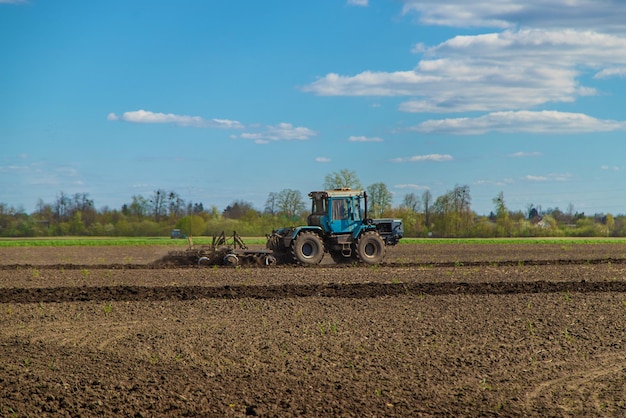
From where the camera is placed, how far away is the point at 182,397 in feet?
33.0

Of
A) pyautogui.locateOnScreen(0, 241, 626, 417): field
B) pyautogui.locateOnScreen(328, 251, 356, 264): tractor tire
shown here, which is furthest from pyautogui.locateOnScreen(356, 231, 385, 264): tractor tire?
pyautogui.locateOnScreen(0, 241, 626, 417): field

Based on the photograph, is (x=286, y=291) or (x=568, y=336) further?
(x=286, y=291)

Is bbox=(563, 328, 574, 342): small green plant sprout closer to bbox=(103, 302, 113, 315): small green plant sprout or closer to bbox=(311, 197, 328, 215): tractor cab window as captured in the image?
bbox=(103, 302, 113, 315): small green plant sprout

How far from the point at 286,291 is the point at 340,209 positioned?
8128 mm

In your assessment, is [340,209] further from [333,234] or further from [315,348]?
[315,348]

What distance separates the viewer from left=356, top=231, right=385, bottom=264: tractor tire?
1144 inches

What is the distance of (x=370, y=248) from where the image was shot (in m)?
29.6

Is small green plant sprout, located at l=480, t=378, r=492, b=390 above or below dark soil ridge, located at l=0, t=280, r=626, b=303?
below

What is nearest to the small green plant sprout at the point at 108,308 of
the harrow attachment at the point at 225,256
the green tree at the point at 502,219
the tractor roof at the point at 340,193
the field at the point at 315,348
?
the field at the point at 315,348

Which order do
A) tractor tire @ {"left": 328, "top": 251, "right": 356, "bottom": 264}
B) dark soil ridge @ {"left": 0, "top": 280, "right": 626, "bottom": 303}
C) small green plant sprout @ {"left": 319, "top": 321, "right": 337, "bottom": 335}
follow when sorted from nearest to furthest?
small green plant sprout @ {"left": 319, "top": 321, "right": 337, "bottom": 335}
dark soil ridge @ {"left": 0, "top": 280, "right": 626, "bottom": 303}
tractor tire @ {"left": 328, "top": 251, "right": 356, "bottom": 264}

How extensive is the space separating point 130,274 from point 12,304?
8.06 meters

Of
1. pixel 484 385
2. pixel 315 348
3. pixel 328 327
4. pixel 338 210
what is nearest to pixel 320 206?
pixel 338 210

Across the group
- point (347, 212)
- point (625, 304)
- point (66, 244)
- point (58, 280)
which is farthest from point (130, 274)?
point (66, 244)

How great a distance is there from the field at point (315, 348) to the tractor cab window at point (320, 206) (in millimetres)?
5043
